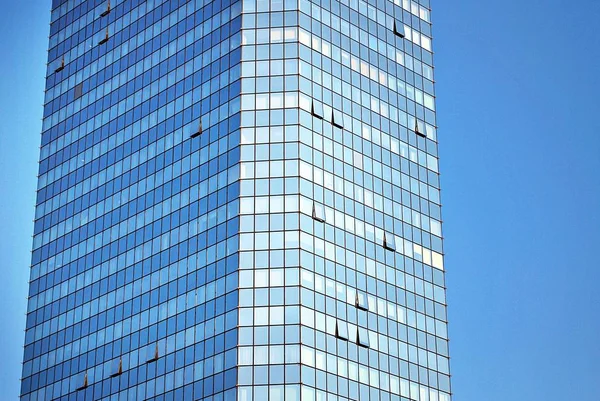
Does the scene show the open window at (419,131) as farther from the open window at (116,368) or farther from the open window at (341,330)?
the open window at (116,368)

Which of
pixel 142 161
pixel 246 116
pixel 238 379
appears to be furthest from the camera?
pixel 142 161

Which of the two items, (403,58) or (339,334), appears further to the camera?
(403,58)

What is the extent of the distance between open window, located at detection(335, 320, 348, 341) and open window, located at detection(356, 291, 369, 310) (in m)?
3.16

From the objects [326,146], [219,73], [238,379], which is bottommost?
[238,379]

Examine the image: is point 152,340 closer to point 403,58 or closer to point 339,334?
point 339,334

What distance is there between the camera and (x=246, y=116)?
138m

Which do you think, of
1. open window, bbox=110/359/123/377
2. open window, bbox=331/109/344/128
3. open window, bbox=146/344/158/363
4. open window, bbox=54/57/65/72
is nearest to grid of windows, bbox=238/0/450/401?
open window, bbox=331/109/344/128

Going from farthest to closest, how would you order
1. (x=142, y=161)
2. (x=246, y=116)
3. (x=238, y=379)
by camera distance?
(x=142, y=161)
(x=246, y=116)
(x=238, y=379)

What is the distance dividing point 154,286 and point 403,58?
36.9 m

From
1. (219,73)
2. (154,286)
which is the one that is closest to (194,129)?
(219,73)

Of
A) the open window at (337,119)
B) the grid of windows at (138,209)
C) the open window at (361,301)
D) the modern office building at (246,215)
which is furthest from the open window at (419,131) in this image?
the open window at (361,301)

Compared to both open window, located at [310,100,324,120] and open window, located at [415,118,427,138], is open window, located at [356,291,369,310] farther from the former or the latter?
open window, located at [415,118,427,138]

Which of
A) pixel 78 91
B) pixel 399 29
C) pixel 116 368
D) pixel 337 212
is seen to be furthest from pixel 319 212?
pixel 78 91

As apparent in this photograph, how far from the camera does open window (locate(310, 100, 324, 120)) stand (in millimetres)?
138375
